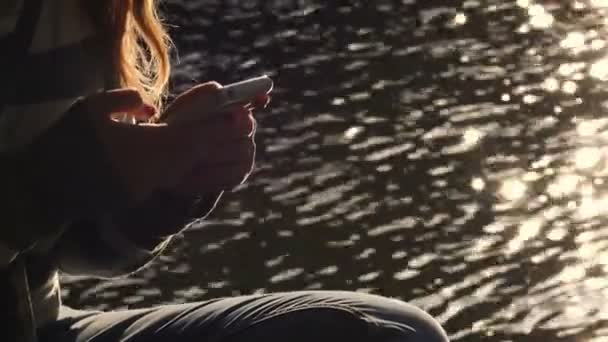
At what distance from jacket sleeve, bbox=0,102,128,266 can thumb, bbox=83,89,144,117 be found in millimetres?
17

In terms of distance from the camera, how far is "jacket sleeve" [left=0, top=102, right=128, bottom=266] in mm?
1668

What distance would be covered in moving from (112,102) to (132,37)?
1.57 ft

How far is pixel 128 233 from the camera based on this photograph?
188 cm

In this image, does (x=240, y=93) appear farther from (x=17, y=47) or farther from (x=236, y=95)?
(x=17, y=47)

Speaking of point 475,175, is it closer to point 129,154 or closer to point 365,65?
point 365,65

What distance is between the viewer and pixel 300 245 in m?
4.97

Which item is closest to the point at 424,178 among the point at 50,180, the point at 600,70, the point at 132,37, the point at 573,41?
the point at 600,70

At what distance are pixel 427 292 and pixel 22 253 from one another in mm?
2881

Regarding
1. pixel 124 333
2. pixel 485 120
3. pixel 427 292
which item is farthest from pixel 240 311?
pixel 485 120

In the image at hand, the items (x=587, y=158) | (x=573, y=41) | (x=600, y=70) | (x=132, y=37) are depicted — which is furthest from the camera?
(x=573, y=41)

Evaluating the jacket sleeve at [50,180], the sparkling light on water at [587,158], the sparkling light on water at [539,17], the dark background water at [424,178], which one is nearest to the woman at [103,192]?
the jacket sleeve at [50,180]

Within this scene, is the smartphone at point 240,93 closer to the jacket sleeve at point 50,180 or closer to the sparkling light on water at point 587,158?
the jacket sleeve at point 50,180

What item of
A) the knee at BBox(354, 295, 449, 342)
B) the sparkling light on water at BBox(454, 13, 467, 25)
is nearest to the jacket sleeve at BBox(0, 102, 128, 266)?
the knee at BBox(354, 295, 449, 342)

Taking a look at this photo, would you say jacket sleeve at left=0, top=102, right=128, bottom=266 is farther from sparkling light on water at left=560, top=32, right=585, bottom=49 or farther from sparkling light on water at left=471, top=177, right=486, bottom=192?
sparkling light on water at left=560, top=32, right=585, bottom=49
